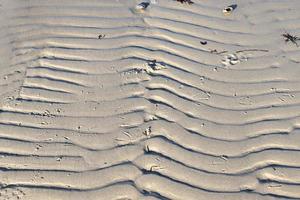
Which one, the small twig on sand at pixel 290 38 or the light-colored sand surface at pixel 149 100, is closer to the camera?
the light-colored sand surface at pixel 149 100

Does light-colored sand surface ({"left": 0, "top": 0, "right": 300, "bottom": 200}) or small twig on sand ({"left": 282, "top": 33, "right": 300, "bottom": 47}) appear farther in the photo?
small twig on sand ({"left": 282, "top": 33, "right": 300, "bottom": 47})

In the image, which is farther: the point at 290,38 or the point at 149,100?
the point at 290,38

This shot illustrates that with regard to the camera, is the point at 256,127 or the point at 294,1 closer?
the point at 256,127

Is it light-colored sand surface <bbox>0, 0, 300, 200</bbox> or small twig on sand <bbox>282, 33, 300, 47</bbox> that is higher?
small twig on sand <bbox>282, 33, 300, 47</bbox>

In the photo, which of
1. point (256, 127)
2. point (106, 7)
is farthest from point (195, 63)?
point (106, 7)

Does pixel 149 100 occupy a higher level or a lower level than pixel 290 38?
lower

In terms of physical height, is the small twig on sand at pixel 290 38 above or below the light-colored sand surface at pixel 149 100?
above

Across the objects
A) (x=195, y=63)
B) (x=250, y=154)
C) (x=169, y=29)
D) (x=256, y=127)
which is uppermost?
(x=169, y=29)

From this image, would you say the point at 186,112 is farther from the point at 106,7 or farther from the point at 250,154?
the point at 106,7
